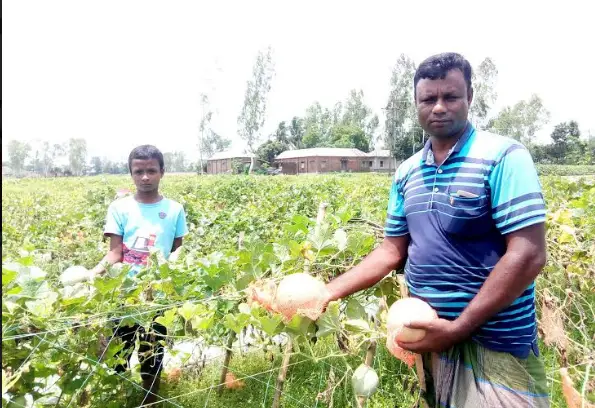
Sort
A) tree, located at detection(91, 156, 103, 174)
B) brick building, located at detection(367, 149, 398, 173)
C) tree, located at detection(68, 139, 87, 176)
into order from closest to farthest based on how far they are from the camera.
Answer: brick building, located at detection(367, 149, 398, 173) → tree, located at detection(91, 156, 103, 174) → tree, located at detection(68, 139, 87, 176)

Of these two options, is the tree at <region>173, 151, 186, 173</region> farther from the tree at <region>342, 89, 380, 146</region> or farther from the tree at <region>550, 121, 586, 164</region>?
the tree at <region>550, 121, 586, 164</region>

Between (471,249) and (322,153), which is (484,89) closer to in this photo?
(322,153)

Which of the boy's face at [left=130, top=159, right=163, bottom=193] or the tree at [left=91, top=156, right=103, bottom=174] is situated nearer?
the boy's face at [left=130, top=159, right=163, bottom=193]

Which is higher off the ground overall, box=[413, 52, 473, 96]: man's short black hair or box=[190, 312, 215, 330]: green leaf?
box=[413, 52, 473, 96]: man's short black hair

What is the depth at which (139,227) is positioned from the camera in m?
2.52

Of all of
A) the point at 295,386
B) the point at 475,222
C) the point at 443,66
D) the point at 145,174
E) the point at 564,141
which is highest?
the point at 443,66

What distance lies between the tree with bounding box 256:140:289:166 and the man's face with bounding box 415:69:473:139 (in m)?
56.4

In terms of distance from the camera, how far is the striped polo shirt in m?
1.38

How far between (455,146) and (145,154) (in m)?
1.68

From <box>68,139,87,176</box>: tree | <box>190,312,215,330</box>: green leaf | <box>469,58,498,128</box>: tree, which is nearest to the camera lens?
<box>190,312,215,330</box>: green leaf

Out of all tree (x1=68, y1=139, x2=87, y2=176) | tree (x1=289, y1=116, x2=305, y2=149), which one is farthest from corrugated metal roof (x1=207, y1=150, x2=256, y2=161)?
tree (x1=68, y1=139, x2=87, y2=176)

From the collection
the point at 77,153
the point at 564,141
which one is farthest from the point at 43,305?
the point at 77,153

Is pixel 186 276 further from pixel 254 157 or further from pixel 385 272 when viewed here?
pixel 254 157

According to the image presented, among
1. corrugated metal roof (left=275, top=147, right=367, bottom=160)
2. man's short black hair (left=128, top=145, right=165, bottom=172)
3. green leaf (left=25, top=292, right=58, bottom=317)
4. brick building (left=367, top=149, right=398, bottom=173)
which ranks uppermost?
man's short black hair (left=128, top=145, right=165, bottom=172)
